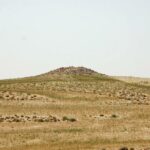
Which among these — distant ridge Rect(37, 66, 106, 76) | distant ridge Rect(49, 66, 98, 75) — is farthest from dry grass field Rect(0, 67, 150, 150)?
distant ridge Rect(49, 66, 98, 75)

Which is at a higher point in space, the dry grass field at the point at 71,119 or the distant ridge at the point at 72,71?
the distant ridge at the point at 72,71

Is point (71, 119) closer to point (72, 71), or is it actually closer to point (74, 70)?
point (72, 71)

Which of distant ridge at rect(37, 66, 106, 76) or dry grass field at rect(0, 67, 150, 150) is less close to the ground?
distant ridge at rect(37, 66, 106, 76)

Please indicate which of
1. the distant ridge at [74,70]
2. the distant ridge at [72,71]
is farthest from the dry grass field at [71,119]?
the distant ridge at [74,70]

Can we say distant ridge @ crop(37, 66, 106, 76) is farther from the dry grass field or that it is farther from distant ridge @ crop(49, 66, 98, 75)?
the dry grass field

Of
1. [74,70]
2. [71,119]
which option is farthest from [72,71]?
[71,119]

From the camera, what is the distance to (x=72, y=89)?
81.7 meters

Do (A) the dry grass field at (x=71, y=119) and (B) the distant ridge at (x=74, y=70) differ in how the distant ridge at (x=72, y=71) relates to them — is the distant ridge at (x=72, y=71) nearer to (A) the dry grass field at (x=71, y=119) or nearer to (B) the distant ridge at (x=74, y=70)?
(B) the distant ridge at (x=74, y=70)

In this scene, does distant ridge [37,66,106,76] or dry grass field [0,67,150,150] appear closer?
dry grass field [0,67,150,150]

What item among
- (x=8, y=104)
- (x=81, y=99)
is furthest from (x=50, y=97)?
(x=8, y=104)

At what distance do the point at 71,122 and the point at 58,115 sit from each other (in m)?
5.87

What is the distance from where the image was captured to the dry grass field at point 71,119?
35.1 m

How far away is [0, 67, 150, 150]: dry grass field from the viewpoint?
1383 inches

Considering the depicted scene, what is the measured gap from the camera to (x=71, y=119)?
158 feet
